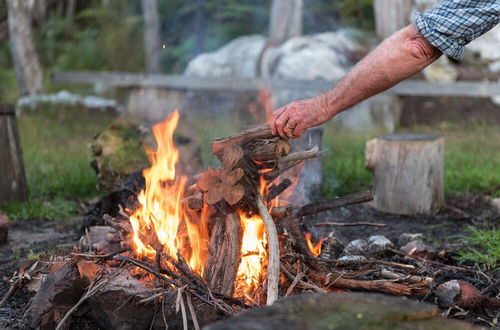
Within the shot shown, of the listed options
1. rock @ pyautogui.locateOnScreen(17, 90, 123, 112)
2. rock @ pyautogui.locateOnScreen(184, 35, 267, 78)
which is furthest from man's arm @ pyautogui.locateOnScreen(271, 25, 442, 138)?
rock @ pyautogui.locateOnScreen(17, 90, 123, 112)

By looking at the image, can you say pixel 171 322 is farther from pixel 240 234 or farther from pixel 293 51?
pixel 293 51

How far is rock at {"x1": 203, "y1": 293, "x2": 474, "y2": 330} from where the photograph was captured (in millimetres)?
2057

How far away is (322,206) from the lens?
12.5 ft

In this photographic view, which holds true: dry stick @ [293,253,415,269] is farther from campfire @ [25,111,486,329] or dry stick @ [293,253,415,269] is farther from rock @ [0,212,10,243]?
rock @ [0,212,10,243]

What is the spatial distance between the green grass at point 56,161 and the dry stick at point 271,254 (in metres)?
2.90

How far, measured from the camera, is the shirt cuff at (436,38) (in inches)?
119

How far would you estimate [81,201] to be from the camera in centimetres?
637

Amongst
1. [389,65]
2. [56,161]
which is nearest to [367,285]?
[389,65]

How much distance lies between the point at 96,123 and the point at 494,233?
7.58 meters

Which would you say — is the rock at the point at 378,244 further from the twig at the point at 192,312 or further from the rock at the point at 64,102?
the rock at the point at 64,102

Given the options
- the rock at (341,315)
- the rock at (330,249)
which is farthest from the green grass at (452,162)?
the rock at (341,315)

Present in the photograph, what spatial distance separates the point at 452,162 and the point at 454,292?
3.98 meters

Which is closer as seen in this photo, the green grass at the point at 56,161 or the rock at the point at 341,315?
the rock at the point at 341,315

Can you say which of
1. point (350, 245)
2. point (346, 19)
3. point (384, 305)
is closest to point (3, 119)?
point (350, 245)
